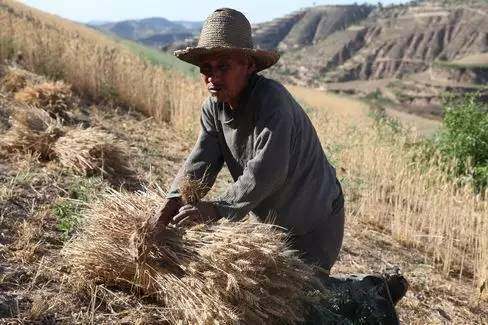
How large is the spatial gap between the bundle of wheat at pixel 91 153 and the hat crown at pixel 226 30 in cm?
244

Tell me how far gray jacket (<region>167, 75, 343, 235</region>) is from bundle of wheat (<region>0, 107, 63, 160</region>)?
2.56m

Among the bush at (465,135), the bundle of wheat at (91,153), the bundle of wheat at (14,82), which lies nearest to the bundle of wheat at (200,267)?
the bundle of wheat at (91,153)

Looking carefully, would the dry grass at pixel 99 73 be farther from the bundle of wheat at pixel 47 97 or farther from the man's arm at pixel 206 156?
the man's arm at pixel 206 156

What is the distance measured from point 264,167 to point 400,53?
3869 inches

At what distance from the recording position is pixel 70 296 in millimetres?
2480

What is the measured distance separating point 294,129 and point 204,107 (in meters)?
0.50

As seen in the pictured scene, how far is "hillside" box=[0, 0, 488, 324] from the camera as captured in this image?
2.54m

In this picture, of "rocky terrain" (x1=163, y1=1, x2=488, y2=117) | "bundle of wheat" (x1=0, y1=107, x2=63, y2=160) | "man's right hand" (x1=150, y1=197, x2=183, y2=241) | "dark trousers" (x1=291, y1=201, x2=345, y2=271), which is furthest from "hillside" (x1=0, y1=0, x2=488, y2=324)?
"rocky terrain" (x1=163, y1=1, x2=488, y2=117)

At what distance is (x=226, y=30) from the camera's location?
88.1 inches

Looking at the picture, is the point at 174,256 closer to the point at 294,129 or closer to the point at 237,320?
the point at 237,320

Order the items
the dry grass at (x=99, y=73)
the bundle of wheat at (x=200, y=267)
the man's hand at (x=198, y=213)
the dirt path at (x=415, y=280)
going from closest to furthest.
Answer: the bundle of wheat at (x=200, y=267)
the man's hand at (x=198, y=213)
the dirt path at (x=415, y=280)
the dry grass at (x=99, y=73)

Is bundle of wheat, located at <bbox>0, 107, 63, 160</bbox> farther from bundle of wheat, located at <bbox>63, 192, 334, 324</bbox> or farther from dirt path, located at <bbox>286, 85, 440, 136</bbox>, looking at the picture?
dirt path, located at <bbox>286, 85, 440, 136</bbox>

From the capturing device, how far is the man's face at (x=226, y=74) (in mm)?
2262

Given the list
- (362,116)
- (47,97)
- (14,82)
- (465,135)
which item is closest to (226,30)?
(47,97)
